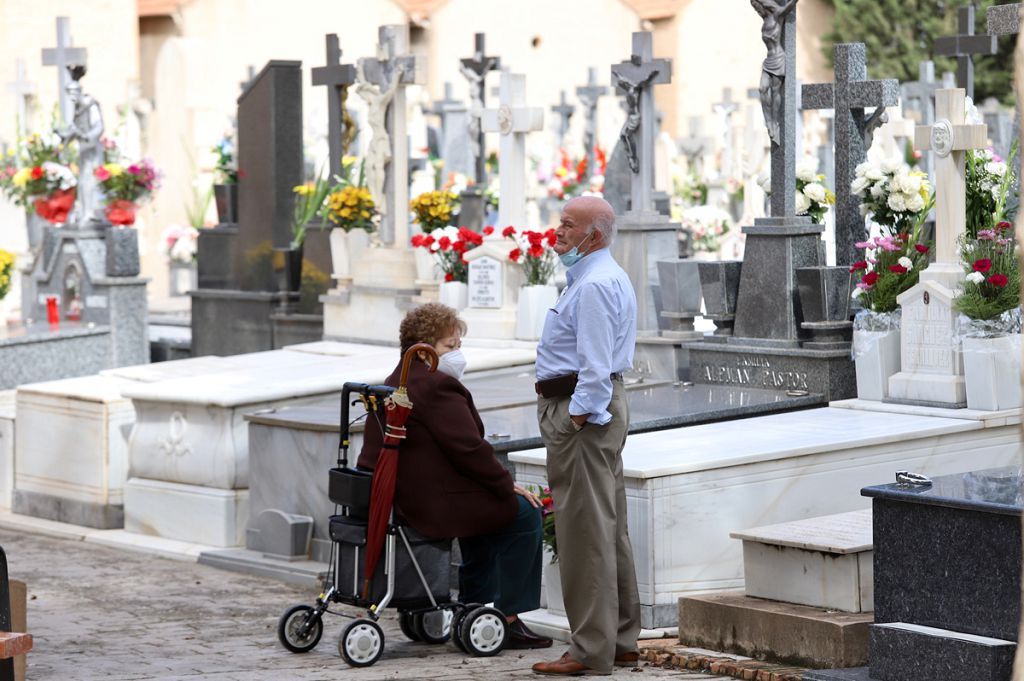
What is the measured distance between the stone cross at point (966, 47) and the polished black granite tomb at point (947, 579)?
945cm

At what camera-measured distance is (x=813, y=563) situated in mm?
6551

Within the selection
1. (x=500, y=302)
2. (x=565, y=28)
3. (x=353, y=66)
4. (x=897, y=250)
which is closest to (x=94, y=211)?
(x=353, y=66)

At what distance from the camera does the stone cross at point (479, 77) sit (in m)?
18.4

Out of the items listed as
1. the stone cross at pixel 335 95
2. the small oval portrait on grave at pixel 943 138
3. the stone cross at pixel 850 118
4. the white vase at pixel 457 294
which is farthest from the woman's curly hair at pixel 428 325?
the stone cross at pixel 335 95

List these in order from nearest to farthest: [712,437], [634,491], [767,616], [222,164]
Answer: [767,616]
[634,491]
[712,437]
[222,164]

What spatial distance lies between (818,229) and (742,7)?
26687 mm

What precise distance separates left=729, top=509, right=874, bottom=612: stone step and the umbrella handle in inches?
49.9

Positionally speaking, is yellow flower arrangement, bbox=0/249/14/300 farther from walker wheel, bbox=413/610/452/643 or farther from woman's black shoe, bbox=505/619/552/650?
woman's black shoe, bbox=505/619/552/650

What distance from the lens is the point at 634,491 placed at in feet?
23.4

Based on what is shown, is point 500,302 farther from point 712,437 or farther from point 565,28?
point 565,28

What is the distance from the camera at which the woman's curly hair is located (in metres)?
6.94

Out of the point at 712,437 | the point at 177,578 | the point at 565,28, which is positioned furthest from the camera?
the point at 565,28

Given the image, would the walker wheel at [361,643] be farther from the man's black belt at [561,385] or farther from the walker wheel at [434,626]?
the man's black belt at [561,385]

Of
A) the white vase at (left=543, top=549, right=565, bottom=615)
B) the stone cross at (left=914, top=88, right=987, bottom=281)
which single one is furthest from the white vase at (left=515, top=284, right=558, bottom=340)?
the white vase at (left=543, top=549, right=565, bottom=615)
